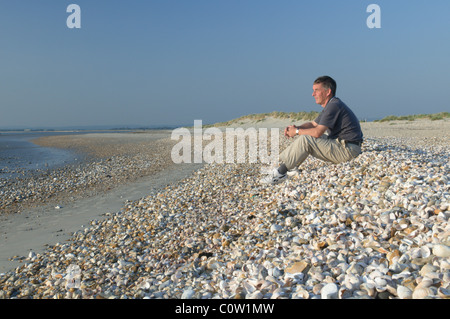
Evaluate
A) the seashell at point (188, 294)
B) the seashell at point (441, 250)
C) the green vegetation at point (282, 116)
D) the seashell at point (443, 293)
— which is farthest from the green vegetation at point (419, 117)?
the seashell at point (188, 294)

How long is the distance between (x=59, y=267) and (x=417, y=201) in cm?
514

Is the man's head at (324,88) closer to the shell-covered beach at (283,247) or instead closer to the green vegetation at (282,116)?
the shell-covered beach at (283,247)

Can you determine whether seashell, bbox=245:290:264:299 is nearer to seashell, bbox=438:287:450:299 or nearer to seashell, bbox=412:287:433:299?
→ seashell, bbox=412:287:433:299

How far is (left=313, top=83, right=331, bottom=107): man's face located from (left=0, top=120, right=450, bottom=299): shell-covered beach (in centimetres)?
149

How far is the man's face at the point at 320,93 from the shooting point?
698 cm

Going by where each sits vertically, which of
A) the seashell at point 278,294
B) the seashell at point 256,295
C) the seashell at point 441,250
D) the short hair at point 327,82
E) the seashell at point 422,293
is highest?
the short hair at point 327,82

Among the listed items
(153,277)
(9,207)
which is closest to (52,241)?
(153,277)

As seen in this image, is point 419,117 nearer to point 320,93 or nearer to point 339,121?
point 339,121

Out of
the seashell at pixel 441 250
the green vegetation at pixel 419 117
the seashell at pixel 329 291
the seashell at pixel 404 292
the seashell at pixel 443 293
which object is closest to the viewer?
the seashell at pixel 443 293

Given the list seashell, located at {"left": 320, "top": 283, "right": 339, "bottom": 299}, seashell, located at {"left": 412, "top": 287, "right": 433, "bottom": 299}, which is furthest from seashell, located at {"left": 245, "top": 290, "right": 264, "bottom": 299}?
seashell, located at {"left": 412, "top": 287, "right": 433, "bottom": 299}

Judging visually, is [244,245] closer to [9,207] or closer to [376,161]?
[376,161]

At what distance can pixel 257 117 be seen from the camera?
49406 millimetres

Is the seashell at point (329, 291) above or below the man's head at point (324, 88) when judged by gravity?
below
